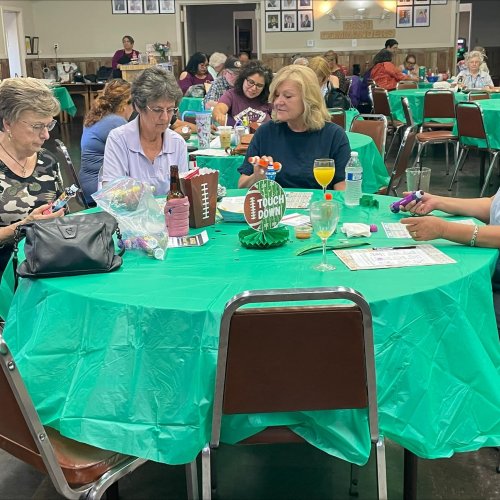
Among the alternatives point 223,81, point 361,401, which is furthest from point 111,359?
point 223,81

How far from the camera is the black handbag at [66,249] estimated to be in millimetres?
1871

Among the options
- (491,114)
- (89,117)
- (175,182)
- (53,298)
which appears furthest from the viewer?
(491,114)

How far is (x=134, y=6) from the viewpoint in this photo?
15328 millimetres

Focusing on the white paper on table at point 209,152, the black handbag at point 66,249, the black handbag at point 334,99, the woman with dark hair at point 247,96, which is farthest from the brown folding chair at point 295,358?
the black handbag at point 334,99

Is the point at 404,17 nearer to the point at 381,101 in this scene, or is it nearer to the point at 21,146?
the point at 381,101

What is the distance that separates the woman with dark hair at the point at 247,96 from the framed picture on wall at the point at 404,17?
33.5ft

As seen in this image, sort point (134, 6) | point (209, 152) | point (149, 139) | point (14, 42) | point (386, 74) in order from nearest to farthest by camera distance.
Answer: point (149, 139) → point (209, 152) → point (386, 74) → point (14, 42) → point (134, 6)

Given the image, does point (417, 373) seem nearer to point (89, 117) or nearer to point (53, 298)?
point (53, 298)

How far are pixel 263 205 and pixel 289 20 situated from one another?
13.8 meters

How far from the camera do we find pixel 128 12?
1535 centimetres

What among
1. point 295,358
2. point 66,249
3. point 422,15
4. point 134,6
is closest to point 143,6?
point 134,6

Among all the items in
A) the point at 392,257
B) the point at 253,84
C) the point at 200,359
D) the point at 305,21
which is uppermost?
the point at 305,21

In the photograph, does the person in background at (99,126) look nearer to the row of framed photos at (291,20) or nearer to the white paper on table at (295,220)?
the white paper on table at (295,220)

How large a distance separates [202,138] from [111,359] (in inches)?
125
